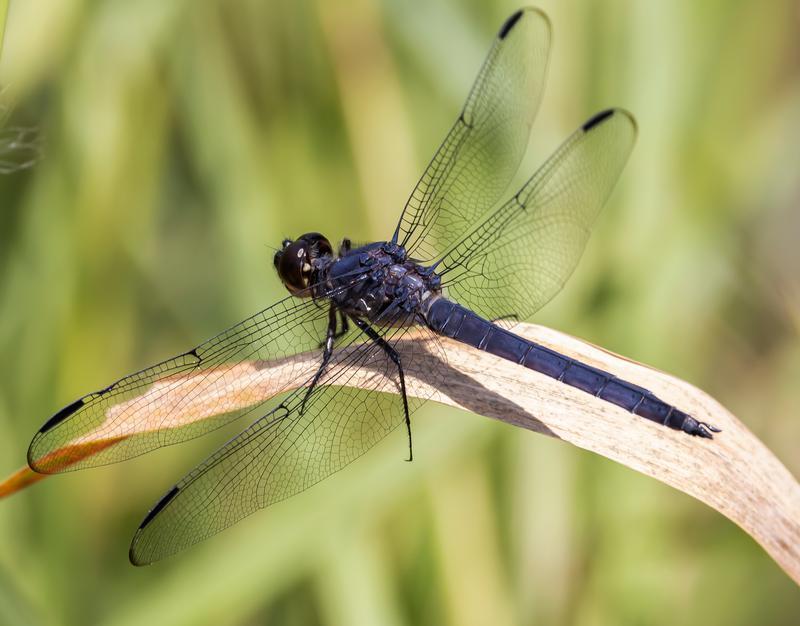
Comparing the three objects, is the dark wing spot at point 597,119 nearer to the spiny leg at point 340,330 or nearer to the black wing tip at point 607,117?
the black wing tip at point 607,117

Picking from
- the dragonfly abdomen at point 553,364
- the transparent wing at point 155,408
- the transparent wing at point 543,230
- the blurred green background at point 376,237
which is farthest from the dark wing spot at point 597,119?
the transparent wing at point 155,408

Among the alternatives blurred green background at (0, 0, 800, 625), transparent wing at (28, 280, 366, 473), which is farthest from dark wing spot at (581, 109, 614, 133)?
transparent wing at (28, 280, 366, 473)

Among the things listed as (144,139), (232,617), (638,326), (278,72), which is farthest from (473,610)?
(278,72)

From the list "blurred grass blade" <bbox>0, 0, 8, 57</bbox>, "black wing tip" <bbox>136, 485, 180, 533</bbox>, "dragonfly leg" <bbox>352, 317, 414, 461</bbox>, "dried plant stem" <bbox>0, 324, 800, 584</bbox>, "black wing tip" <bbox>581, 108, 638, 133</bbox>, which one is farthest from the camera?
"black wing tip" <bbox>581, 108, 638, 133</bbox>

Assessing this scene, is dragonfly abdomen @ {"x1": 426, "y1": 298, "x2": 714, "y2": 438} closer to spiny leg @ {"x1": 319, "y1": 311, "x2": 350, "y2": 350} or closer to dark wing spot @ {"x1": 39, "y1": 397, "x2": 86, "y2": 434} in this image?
spiny leg @ {"x1": 319, "y1": 311, "x2": 350, "y2": 350}

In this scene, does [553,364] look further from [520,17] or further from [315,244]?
[520,17]

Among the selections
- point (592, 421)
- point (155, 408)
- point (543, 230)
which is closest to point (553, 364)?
point (592, 421)

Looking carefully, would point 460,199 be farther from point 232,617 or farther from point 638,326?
point 232,617
